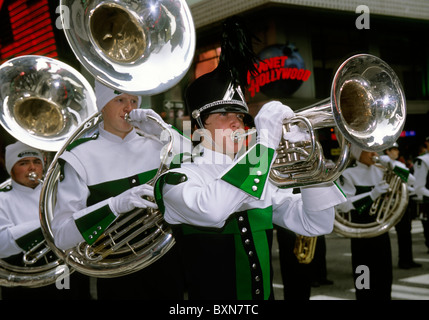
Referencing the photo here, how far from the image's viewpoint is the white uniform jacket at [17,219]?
3.19 m

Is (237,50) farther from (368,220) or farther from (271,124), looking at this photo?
(368,220)

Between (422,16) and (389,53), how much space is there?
1.44m

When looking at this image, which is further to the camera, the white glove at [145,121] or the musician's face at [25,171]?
the musician's face at [25,171]

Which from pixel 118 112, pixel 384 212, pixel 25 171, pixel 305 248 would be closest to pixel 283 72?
pixel 384 212

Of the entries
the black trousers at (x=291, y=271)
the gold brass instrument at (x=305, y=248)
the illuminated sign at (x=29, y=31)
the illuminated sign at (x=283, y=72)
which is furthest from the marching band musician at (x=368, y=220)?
the illuminated sign at (x=283, y=72)

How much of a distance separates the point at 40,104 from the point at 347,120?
2096mm

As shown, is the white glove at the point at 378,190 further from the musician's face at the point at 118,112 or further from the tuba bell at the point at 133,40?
the tuba bell at the point at 133,40

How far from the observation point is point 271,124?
6.24 ft

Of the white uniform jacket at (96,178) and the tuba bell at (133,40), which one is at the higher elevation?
the tuba bell at (133,40)

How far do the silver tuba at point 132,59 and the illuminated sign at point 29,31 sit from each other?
2.80 metres

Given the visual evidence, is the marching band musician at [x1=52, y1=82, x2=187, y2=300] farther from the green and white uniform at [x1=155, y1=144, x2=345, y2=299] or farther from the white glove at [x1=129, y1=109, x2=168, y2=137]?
the green and white uniform at [x1=155, y1=144, x2=345, y2=299]

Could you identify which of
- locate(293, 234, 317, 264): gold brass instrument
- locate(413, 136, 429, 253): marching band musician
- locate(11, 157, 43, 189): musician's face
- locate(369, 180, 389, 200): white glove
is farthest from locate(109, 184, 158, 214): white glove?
locate(413, 136, 429, 253): marching band musician

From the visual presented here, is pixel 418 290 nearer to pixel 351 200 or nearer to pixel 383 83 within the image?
pixel 351 200

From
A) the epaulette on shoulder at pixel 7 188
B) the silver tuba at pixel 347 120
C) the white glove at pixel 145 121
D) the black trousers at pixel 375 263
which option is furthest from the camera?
the black trousers at pixel 375 263
